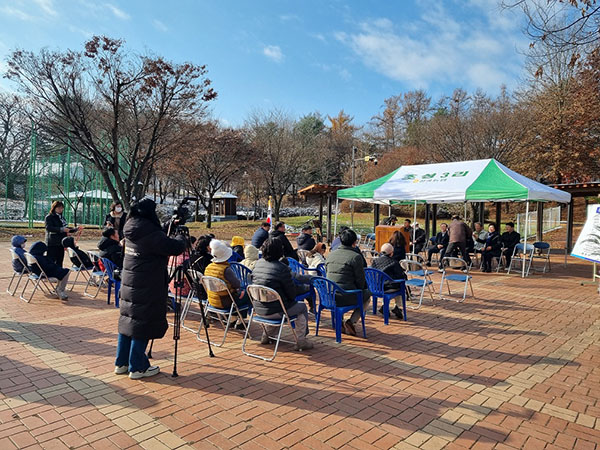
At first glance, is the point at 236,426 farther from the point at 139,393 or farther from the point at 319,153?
the point at 319,153

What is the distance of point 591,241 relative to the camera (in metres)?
8.98

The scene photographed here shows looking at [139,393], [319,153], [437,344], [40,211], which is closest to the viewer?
[139,393]

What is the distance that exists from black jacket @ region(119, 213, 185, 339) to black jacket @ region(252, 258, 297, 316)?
A: 1.06 meters

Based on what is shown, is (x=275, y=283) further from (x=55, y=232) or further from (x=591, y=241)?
(x=591, y=241)

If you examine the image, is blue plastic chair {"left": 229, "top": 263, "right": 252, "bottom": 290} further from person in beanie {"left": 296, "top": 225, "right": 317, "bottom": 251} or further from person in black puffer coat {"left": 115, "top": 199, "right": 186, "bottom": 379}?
person in black puffer coat {"left": 115, "top": 199, "right": 186, "bottom": 379}

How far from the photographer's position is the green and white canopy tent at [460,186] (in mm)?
10289

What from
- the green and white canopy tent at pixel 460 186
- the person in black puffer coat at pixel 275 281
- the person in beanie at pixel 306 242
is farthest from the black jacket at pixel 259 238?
the green and white canopy tent at pixel 460 186

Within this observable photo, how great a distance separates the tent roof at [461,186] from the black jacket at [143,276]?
8.74 metres

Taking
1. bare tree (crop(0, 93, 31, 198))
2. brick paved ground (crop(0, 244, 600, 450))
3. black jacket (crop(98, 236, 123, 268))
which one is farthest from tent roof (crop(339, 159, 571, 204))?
bare tree (crop(0, 93, 31, 198))

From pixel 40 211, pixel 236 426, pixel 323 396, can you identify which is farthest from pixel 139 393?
pixel 40 211

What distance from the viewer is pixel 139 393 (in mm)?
3604

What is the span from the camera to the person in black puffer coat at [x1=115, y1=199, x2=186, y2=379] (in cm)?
366

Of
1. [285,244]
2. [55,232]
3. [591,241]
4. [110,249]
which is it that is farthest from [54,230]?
[591,241]

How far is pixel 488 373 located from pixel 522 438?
4.21 ft
